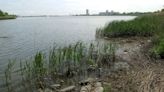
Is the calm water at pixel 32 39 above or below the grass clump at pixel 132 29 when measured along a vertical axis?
below

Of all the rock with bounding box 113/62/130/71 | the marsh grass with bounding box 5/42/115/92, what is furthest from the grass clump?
the rock with bounding box 113/62/130/71

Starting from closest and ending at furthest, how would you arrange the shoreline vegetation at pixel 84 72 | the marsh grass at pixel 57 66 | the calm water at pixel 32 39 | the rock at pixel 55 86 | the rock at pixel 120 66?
the shoreline vegetation at pixel 84 72
the rock at pixel 55 86
the marsh grass at pixel 57 66
the rock at pixel 120 66
the calm water at pixel 32 39

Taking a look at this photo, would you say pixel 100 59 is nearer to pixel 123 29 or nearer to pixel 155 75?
pixel 155 75

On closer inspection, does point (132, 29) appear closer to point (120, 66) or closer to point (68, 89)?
point (120, 66)

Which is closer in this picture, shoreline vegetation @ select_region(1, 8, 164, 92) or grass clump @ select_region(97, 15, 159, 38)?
shoreline vegetation @ select_region(1, 8, 164, 92)

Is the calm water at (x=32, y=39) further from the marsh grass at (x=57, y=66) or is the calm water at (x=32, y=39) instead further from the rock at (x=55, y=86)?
the rock at (x=55, y=86)

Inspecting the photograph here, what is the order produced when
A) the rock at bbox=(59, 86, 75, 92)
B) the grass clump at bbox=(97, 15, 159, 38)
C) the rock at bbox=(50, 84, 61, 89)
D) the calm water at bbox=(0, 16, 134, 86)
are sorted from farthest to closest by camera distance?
the grass clump at bbox=(97, 15, 159, 38)
the calm water at bbox=(0, 16, 134, 86)
the rock at bbox=(50, 84, 61, 89)
the rock at bbox=(59, 86, 75, 92)

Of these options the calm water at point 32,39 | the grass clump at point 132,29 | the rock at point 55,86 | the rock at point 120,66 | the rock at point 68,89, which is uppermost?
the grass clump at point 132,29

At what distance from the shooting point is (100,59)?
13031mm

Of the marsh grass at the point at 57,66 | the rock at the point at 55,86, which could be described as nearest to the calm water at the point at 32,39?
the marsh grass at the point at 57,66

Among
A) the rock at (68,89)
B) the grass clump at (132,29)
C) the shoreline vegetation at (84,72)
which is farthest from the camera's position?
the grass clump at (132,29)

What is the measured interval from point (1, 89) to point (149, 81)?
549 centimetres

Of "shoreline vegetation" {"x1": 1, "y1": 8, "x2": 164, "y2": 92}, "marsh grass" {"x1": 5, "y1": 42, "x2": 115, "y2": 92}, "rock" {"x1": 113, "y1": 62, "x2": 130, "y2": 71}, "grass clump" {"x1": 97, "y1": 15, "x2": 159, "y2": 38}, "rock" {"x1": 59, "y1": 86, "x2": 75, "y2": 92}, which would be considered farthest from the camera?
"grass clump" {"x1": 97, "y1": 15, "x2": 159, "y2": 38}

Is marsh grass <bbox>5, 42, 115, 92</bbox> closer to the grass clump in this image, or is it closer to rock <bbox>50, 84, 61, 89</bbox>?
rock <bbox>50, 84, 61, 89</bbox>
